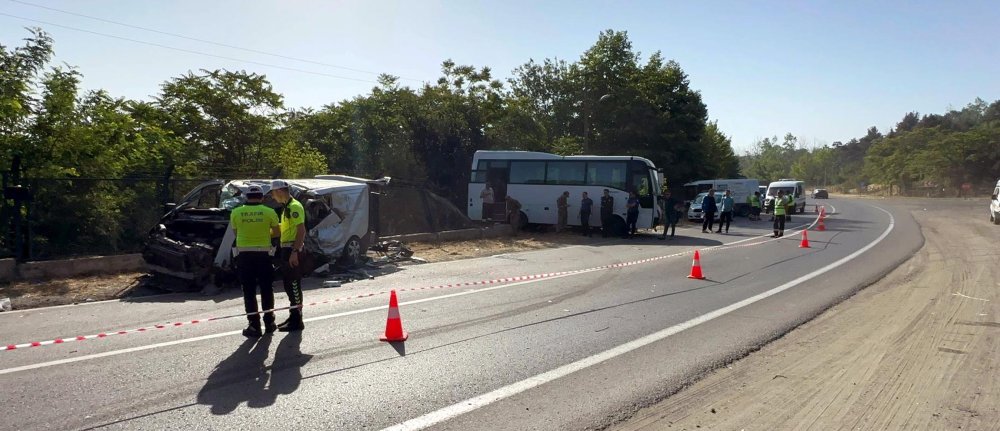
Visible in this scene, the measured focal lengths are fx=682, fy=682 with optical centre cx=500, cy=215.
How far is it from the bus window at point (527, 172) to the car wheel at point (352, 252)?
1153cm

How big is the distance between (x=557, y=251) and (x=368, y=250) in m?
5.29

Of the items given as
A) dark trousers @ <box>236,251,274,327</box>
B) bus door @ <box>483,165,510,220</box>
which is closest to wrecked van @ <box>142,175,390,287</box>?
dark trousers @ <box>236,251,274,327</box>

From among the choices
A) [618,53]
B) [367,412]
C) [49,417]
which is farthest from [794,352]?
[618,53]

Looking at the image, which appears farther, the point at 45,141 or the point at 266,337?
the point at 45,141

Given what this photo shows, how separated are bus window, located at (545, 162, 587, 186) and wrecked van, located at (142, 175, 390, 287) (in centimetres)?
974

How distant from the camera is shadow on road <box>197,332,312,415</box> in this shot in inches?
203

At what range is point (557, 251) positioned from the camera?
18.6 metres

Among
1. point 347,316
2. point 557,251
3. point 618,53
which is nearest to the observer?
point 347,316

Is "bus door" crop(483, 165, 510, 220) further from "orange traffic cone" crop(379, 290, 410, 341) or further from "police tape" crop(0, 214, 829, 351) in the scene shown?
"orange traffic cone" crop(379, 290, 410, 341)

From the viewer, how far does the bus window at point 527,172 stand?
24.9m

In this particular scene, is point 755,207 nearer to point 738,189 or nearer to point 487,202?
point 738,189

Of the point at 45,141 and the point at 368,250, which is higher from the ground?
the point at 45,141

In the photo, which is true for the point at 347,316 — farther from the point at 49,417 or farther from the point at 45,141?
the point at 45,141

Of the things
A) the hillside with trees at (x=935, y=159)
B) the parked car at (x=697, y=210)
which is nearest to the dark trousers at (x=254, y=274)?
the parked car at (x=697, y=210)
